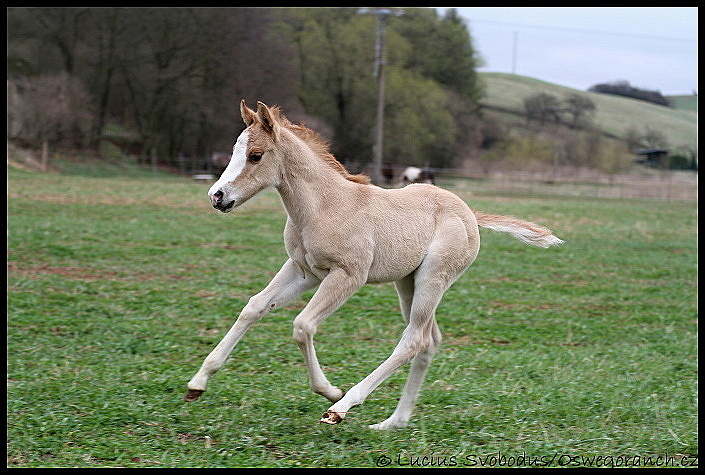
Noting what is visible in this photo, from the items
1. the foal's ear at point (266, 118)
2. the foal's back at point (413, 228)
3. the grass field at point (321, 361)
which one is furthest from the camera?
the foal's back at point (413, 228)

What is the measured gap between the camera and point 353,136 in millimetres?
52469

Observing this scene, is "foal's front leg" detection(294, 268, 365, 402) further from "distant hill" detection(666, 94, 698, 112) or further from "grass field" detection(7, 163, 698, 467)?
"distant hill" detection(666, 94, 698, 112)

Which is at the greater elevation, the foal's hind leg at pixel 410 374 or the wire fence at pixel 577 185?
the foal's hind leg at pixel 410 374

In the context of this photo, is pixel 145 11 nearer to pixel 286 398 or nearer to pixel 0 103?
pixel 0 103

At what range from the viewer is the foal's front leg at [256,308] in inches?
191

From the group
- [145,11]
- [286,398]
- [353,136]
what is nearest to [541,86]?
[353,136]

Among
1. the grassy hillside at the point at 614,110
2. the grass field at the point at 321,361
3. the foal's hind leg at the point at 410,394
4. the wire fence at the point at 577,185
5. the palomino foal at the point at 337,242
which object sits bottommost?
the wire fence at the point at 577,185

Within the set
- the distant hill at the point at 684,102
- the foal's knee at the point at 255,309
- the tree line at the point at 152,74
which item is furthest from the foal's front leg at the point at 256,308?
the distant hill at the point at 684,102

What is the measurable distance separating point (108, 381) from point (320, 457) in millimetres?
2313

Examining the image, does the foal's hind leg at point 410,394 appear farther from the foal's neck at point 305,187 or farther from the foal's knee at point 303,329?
the foal's neck at point 305,187

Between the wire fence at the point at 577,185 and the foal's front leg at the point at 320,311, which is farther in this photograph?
the wire fence at the point at 577,185

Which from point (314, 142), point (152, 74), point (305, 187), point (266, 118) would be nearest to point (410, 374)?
point (305, 187)

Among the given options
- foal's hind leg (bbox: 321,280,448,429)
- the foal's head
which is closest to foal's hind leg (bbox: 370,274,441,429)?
foal's hind leg (bbox: 321,280,448,429)

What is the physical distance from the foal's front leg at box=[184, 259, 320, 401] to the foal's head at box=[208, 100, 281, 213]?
0.61 metres
